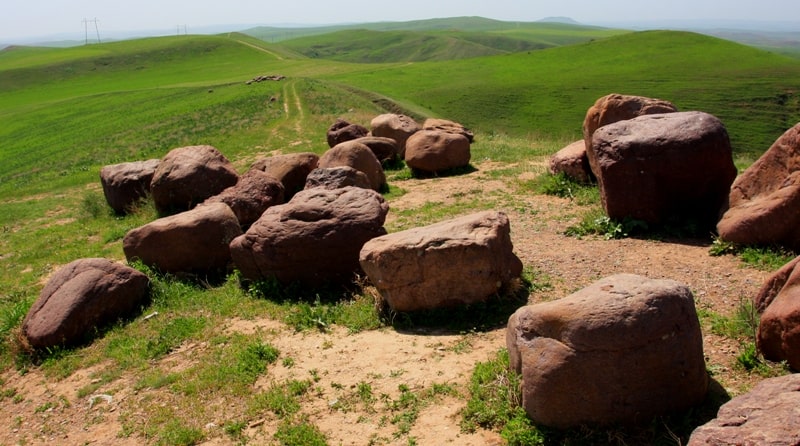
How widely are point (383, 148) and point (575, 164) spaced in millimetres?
7870

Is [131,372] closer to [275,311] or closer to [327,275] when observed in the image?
[275,311]

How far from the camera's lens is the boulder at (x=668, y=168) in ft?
38.5

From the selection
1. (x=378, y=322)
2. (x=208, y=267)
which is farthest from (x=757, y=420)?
(x=208, y=267)

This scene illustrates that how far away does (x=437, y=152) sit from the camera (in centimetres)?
2000

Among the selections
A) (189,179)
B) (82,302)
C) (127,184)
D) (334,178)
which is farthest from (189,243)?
(127,184)

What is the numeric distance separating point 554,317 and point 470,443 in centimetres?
160

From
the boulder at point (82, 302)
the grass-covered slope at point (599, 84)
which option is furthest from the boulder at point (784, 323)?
the grass-covered slope at point (599, 84)

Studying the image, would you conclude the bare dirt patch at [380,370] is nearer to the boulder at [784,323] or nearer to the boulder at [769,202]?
the boulder at [784,323]

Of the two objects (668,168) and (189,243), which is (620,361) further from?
(189,243)

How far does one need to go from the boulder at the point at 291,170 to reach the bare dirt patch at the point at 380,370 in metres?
7.60

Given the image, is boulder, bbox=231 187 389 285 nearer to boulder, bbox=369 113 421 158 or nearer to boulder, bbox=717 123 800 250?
boulder, bbox=717 123 800 250

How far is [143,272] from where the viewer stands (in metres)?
12.9

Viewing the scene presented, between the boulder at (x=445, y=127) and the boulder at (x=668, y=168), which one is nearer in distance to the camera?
the boulder at (x=668, y=168)

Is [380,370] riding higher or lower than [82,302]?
higher
